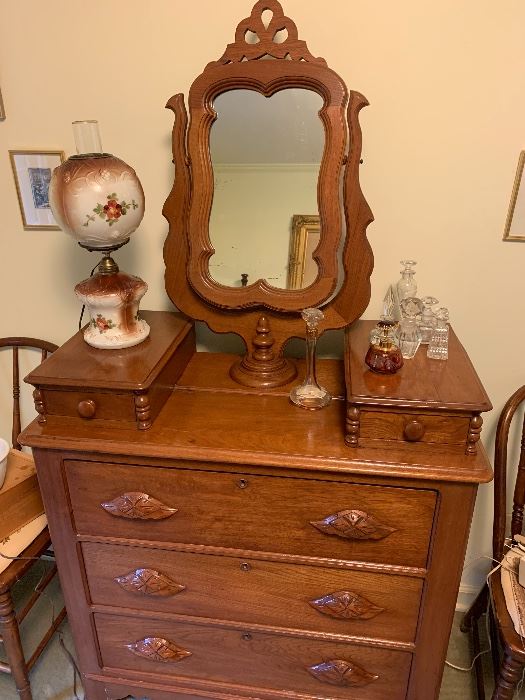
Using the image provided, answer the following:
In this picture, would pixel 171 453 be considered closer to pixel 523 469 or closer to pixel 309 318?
pixel 309 318

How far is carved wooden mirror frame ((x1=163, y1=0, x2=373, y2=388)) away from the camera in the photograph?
118 cm

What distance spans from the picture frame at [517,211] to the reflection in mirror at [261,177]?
51 centimetres

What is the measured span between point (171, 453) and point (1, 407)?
1031 millimetres

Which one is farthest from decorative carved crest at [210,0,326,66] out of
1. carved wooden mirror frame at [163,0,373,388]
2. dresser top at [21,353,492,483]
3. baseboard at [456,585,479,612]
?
baseboard at [456,585,479,612]

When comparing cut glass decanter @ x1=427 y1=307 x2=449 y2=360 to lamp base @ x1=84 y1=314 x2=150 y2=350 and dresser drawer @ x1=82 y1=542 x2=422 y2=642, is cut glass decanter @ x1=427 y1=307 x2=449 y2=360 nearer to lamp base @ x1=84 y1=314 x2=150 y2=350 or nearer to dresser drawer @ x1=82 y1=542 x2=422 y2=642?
dresser drawer @ x1=82 y1=542 x2=422 y2=642

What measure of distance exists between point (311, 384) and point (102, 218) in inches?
23.3

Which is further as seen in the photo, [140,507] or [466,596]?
[466,596]

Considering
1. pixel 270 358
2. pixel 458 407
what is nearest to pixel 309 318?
pixel 270 358

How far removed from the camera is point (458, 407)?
1.05 m

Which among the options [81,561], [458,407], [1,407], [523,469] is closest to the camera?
[458,407]

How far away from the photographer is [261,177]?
1.27 metres

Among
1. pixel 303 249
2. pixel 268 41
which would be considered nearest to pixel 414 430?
pixel 303 249

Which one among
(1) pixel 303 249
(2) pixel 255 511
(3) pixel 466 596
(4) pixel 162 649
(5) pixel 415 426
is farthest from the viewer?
(3) pixel 466 596

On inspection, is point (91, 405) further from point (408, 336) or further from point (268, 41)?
point (268, 41)
